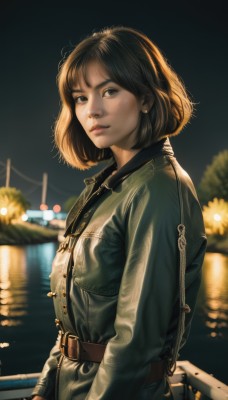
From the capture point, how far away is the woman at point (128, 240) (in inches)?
57.8

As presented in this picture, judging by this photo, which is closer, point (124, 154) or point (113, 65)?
point (113, 65)

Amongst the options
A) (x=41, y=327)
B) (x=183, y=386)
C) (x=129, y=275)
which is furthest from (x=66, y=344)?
(x=41, y=327)

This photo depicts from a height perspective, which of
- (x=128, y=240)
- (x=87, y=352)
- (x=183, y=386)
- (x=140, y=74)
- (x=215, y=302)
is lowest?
(x=215, y=302)

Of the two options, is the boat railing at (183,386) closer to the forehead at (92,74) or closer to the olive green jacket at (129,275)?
the olive green jacket at (129,275)

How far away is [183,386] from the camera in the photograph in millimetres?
3211

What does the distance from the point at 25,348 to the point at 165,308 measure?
23.1ft

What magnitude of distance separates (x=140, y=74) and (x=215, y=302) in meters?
11.9

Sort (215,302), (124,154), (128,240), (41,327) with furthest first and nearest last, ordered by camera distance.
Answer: (215,302) → (41,327) → (124,154) → (128,240)

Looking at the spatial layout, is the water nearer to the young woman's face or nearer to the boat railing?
the boat railing

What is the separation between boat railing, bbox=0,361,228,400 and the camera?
2.92 meters

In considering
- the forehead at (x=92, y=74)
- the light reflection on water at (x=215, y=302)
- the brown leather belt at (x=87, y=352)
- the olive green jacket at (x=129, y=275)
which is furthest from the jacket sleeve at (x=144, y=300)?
the light reflection on water at (x=215, y=302)

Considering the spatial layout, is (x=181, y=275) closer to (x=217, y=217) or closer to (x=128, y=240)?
(x=128, y=240)

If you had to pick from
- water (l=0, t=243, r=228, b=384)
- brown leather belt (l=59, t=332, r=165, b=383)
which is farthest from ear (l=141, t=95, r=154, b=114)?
water (l=0, t=243, r=228, b=384)

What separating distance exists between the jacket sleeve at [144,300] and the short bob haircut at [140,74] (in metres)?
0.39
